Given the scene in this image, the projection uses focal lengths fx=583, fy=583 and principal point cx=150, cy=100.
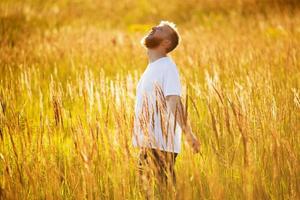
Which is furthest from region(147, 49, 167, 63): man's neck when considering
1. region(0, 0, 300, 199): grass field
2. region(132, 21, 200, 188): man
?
region(0, 0, 300, 199): grass field

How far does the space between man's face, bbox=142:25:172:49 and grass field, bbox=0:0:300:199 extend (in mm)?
322

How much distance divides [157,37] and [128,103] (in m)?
0.61

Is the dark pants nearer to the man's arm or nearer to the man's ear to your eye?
the man's arm

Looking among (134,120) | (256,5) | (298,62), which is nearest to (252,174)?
(134,120)

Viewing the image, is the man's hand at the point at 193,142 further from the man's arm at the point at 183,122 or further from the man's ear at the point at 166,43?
the man's ear at the point at 166,43

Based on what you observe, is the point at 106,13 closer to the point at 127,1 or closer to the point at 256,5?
the point at 127,1

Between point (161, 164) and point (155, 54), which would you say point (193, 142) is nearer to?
point (161, 164)

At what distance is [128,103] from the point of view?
3.75 metres

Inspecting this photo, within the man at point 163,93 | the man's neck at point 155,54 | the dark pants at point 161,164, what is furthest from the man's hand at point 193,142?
the man's neck at point 155,54

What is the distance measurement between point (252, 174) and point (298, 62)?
324 cm

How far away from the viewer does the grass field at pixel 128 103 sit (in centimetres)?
288

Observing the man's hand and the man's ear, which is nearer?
the man's hand

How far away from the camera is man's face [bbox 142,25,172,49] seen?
3.31 m

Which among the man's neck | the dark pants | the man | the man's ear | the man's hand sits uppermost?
the man's ear
